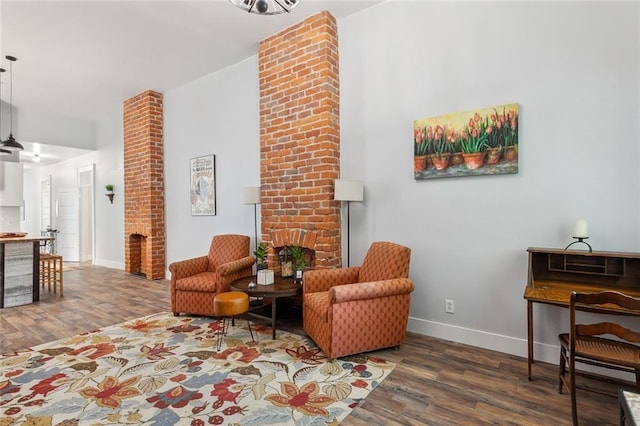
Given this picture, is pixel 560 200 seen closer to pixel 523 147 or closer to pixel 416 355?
pixel 523 147

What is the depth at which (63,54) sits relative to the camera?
4.52 m

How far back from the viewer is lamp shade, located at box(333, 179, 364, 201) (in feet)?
11.1

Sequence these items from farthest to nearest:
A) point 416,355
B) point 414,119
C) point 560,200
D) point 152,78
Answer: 1. point 152,78
2. point 414,119
3. point 416,355
4. point 560,200

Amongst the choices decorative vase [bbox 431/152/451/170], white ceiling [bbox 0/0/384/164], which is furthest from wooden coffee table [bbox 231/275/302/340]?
white ceiling [bbox 0/0/384/164]

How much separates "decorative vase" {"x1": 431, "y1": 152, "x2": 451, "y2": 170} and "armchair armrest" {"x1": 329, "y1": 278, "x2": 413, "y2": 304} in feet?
3.81

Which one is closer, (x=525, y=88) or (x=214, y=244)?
(x=525, y=88)

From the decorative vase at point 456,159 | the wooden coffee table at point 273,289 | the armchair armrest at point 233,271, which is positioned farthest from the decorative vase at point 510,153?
the armchair armrest at point 233,271

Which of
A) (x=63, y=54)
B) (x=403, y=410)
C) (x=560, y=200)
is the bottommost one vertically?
(x=403, y=410)

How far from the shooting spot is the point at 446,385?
2359 millimetres

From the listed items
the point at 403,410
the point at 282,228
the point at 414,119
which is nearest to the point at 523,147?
the point at 414,119

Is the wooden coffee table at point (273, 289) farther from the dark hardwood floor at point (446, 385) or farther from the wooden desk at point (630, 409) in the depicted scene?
the wooden desk at point (630, 409)

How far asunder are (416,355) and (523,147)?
205 centimetres

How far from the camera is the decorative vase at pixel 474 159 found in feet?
9.59

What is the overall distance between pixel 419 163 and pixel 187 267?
313cm
